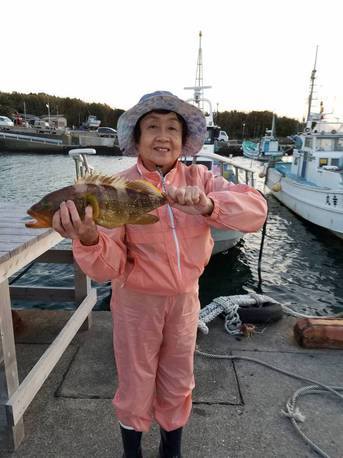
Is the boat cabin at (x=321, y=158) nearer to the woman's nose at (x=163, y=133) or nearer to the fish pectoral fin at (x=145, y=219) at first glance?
the woman's nose at (x=163, y=133)

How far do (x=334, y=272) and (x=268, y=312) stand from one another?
25.4ft

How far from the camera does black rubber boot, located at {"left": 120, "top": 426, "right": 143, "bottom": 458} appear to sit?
7.67ft

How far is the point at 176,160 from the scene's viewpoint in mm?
2277

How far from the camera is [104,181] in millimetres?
1938

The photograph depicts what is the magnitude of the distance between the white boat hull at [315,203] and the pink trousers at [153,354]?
43.2 ft

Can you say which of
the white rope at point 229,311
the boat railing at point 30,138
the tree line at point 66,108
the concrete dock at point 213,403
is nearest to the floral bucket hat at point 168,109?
the concrete dock at point 213,403

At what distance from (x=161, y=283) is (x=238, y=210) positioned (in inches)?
25.6

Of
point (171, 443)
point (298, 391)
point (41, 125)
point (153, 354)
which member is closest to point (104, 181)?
point (153, 354)

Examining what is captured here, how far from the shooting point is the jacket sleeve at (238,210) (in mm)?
1993

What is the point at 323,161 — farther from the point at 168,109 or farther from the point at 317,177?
the point at 168,109

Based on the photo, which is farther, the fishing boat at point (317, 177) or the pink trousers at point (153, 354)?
the fishing boat at point (317, 177)

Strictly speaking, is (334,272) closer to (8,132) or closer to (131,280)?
(131,280)

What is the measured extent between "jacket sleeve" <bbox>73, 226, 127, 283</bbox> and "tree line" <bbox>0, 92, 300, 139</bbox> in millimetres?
93491

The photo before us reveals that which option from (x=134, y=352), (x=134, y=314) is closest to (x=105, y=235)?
(x=134, y=314)
